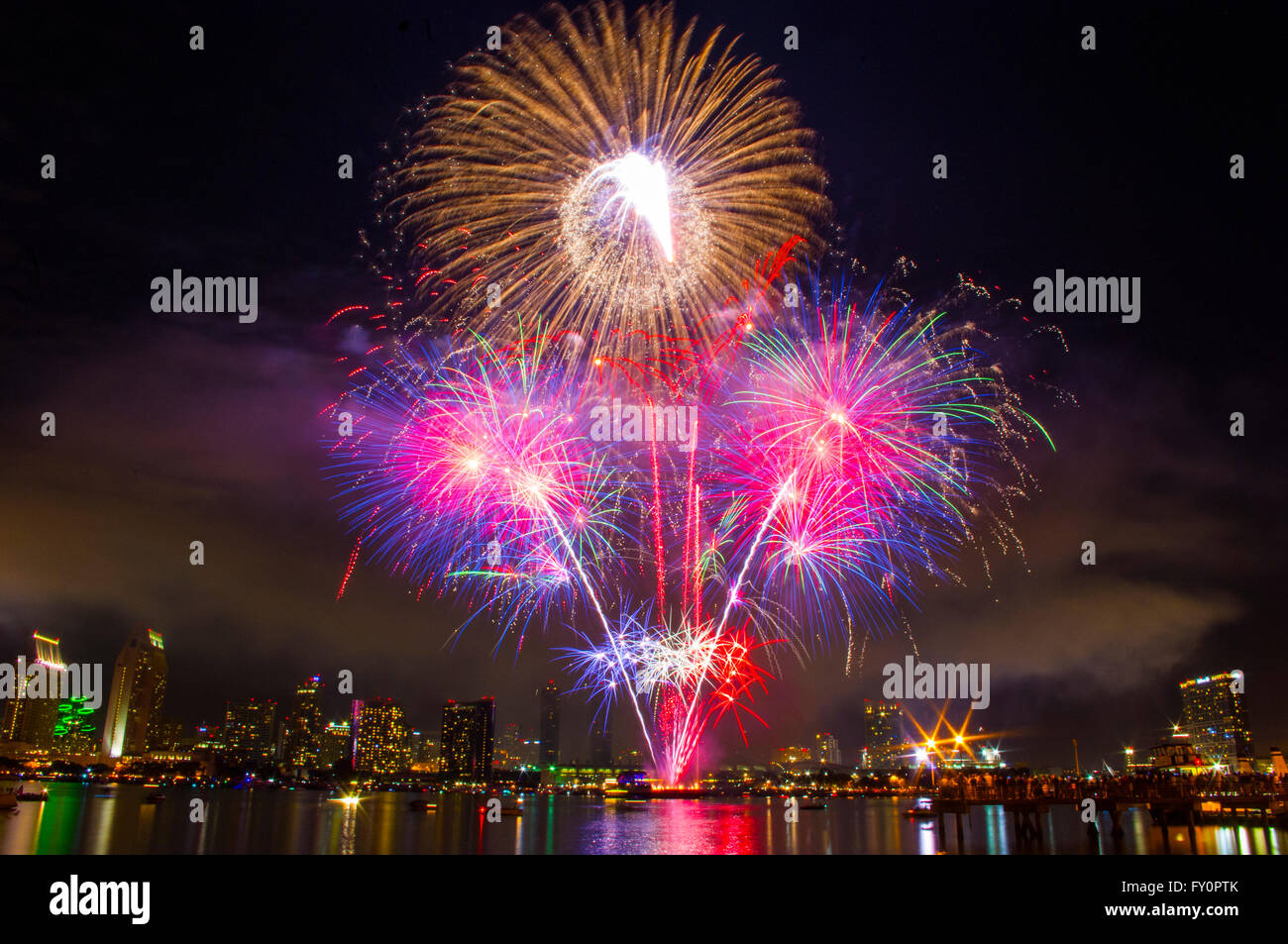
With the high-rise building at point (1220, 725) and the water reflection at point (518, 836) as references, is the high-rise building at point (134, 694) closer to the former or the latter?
the water reflection at point (518, 836)

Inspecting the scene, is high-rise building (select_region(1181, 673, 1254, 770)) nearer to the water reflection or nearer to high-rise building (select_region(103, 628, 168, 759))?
the water reflection

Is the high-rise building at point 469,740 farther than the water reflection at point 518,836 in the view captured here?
Yes

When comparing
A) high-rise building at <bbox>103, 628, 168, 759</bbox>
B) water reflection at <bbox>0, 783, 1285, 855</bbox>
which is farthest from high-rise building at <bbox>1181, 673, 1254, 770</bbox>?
high-rise building at <bbox>103, 628, 168, 759</bbox>

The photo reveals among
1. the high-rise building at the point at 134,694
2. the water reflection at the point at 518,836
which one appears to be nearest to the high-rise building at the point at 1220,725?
the water reflection at the point at 518,836

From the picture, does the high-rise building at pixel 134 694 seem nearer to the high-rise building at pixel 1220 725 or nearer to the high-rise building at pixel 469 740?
the high-rise building at pixel 469 740

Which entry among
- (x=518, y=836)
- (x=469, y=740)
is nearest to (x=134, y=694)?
(x=469, y=740)

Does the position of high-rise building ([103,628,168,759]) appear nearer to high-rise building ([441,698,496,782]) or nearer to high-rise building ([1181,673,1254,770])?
high-rise building ([441,698,496,782])

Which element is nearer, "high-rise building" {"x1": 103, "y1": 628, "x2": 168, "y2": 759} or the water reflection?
the water reflection

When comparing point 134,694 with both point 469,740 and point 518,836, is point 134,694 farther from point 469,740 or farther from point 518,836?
point 518,836
